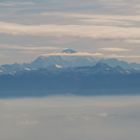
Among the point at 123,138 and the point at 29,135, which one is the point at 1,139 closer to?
the point at 29,135

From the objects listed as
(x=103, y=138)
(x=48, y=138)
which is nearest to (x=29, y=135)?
(x=48, y=138)

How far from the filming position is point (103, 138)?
19588 centimetres

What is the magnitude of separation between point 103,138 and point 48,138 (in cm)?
1219

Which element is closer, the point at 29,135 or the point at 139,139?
the point at 139,139

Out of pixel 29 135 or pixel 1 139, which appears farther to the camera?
pixel 29 135

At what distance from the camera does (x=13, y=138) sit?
19162 cm

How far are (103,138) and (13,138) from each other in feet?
64.3

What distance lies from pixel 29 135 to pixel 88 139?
13752 mm

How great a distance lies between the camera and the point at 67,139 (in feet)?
643

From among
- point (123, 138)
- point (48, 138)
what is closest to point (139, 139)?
point (123, 138)

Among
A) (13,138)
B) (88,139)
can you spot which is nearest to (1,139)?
(13,138)

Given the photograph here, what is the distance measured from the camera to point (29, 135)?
655ft

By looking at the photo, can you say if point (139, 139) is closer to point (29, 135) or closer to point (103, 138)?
point (103, 138)

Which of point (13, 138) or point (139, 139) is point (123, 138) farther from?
point (13, 138)
